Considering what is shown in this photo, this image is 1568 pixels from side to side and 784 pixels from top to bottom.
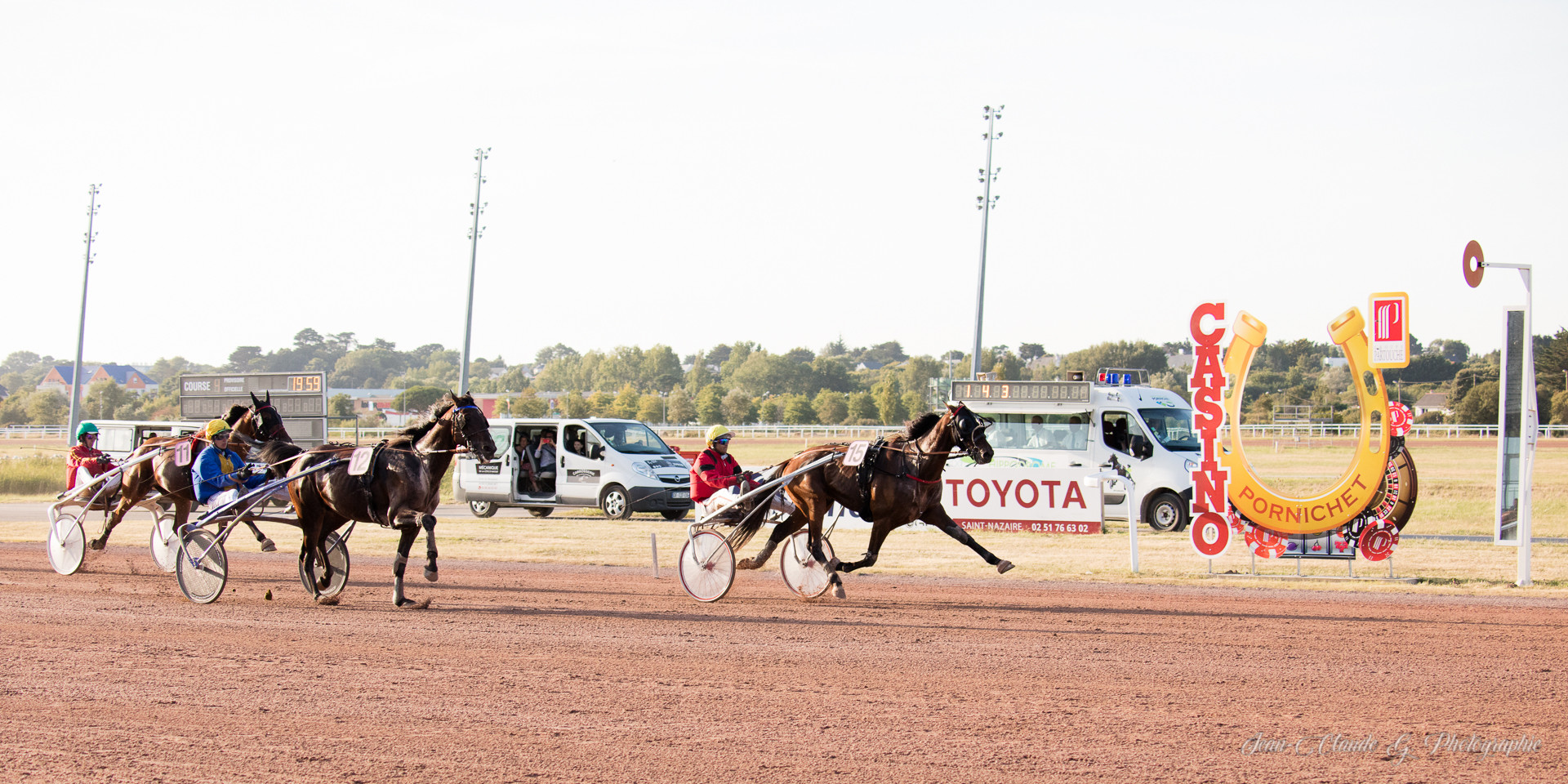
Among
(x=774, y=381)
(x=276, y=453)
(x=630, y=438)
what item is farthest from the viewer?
(x=774, y=381)

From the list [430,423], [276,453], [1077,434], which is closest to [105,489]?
[276,453]

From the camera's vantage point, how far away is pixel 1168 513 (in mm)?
17391

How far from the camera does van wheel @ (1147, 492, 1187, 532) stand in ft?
56.9

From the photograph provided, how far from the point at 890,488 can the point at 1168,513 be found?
8896mm

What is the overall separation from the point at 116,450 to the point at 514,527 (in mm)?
6796

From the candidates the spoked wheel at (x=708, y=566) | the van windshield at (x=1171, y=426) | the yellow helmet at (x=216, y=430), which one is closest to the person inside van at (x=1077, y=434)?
the van windshield at (x=1171, y=426)

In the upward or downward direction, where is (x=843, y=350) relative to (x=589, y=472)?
upward

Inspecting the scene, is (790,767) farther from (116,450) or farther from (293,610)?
(116,450)

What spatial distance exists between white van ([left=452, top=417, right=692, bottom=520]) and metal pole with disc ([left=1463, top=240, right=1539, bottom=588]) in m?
11.7

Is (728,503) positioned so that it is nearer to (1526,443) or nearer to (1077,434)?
(1526,443)

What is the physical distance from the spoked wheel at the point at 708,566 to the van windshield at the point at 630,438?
9.69m

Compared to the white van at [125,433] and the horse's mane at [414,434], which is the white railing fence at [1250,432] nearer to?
the white van at [125,433]

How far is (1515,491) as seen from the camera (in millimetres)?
11406

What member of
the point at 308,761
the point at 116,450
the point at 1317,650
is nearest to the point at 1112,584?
the point at 1317,650
